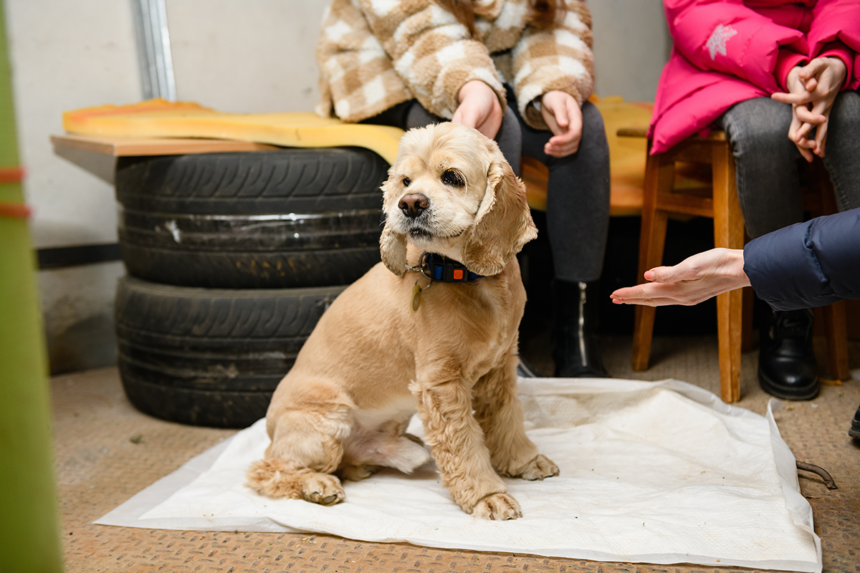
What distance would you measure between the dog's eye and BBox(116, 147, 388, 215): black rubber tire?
2.28 feet

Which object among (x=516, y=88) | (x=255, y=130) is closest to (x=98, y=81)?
(x=255, y=130)

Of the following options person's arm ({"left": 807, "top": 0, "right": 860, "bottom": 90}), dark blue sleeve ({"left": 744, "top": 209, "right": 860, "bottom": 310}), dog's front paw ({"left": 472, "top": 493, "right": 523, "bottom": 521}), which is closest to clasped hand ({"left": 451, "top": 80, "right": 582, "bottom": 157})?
person's arm ({"left": 807, "top": 0, "right": 860, "bottom": 90})

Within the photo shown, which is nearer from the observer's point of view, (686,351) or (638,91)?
(686,351)

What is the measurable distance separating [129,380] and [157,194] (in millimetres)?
658

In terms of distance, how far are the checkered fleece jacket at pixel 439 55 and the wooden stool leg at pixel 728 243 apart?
0.45m

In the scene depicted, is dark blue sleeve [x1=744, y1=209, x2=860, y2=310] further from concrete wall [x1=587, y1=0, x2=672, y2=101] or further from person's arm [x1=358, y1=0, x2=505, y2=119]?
concrete wall [x1=587, y1=0, x2=672, y2=101]

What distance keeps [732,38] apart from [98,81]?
7.77 ft

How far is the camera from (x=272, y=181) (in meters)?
1.89

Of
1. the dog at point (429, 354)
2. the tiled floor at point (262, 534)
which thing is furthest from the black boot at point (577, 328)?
the dog at point (429, 354)

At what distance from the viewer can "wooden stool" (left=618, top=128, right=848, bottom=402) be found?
6.15 feet

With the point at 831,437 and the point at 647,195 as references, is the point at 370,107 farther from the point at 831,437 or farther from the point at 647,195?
the point at 831,437

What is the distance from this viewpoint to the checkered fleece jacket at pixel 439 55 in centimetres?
187

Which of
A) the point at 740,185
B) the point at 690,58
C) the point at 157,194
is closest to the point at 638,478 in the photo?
the point at 740,185

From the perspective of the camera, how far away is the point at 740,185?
179 cm
